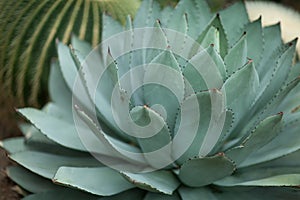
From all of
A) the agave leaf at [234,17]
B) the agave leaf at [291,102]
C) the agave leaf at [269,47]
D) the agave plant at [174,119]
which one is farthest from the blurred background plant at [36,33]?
the agave leaf at [291,102]

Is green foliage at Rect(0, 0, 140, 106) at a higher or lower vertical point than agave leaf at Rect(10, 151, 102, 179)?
higher

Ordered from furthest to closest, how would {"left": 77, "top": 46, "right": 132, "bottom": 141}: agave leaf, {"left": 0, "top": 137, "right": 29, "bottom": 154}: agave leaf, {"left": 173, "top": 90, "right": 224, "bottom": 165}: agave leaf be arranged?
{"left": 0, "top": 137, "right": 29, "bottom": 154}: agave leaf → {"left": 77, "top": 46, "right": 132, "bottom": 141}: agave leaf → {"left": 173, "top": 90, "right": 224, "bottom": 165}: agave leaf

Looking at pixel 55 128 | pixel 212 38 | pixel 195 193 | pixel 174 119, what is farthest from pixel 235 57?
pixel 55 128

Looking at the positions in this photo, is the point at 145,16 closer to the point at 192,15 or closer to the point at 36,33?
the point at 192,15

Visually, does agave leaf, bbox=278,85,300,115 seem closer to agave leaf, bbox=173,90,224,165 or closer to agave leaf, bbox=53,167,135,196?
agave leaf, bbox=173,90,224,165

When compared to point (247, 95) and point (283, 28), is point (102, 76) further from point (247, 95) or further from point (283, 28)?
point (283, 28)

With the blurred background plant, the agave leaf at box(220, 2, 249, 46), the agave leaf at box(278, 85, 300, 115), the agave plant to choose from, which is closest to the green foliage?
the blurred background plant

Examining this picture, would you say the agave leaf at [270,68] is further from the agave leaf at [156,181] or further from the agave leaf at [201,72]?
the agave leaf at [156,181]
